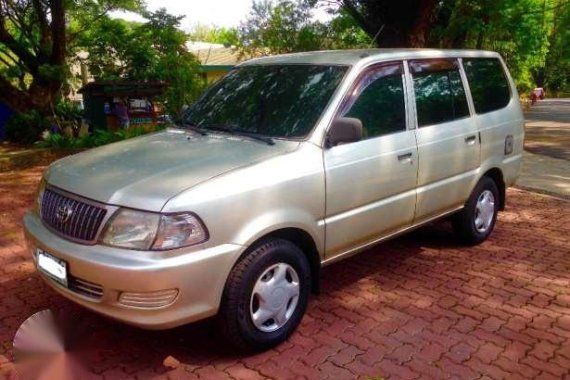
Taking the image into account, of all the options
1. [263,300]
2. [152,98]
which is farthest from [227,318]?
[152,98]

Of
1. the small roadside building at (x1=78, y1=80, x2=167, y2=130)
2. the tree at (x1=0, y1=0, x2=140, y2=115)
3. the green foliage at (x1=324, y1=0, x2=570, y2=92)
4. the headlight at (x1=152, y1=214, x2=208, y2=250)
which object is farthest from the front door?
the tree at (x1=0, y1=0, x2=140, y2=115)

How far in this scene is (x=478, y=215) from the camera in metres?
5.21

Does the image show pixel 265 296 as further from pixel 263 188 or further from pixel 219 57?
pixel 219 57

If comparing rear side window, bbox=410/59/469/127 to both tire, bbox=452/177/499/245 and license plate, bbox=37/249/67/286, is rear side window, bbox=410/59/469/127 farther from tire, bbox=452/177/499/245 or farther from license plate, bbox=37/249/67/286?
license plate, bbox=37/249/67/286

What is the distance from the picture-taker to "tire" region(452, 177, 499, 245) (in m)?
5.04

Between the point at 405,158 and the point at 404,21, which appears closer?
the point at 405,158

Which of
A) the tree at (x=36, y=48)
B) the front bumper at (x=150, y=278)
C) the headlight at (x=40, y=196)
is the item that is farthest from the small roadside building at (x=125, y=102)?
the front bumper at (x=150, y=278)

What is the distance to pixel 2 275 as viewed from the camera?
4.48m

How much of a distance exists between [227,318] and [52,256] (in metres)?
1.10

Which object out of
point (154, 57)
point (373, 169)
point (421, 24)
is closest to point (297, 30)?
point (154, 57)

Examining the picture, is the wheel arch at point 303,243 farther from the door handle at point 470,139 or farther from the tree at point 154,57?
the tree at point 154,57

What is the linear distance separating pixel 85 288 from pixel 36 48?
42.4 ft

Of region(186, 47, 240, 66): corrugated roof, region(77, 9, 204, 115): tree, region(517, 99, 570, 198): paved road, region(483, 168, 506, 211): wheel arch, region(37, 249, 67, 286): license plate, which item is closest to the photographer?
region(37, 249, 67, 286): license plate

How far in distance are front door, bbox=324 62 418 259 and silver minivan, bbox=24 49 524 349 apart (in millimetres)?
12
